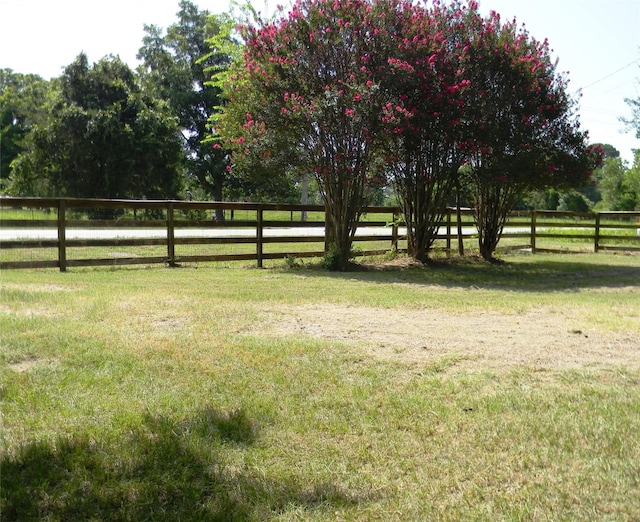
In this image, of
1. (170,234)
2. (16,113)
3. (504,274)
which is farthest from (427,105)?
(16,113)

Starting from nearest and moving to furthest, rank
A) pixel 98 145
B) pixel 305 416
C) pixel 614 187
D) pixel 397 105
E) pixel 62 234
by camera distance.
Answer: pixel 305 416 → pixel 62 234 → pixel 397 105 → pixel 98 145 → pixel 614 187

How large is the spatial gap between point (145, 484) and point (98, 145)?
98.1 feet

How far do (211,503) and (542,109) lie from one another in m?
13.1

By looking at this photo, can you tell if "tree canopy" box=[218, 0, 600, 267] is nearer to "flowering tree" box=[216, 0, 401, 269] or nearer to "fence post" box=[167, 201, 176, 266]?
"flowering tree" box=[216, 0, 401, 269]

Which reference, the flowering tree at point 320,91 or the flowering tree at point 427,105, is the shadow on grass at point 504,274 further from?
the flowering tree at point 427,105

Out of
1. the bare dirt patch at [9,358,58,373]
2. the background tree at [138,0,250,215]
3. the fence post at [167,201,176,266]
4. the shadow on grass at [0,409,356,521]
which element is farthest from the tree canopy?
the background tree at [138,0,250,215]

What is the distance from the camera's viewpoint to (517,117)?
13.4 m

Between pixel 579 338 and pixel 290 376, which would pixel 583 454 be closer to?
pixel 290 376

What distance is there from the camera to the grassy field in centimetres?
272

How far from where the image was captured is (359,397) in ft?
12.9

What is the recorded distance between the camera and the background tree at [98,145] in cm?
2969

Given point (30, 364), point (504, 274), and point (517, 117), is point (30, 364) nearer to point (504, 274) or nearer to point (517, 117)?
point (504, 274)

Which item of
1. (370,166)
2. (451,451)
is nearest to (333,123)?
(370,166)

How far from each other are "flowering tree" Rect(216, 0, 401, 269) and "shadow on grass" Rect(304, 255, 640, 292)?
1.42 m
